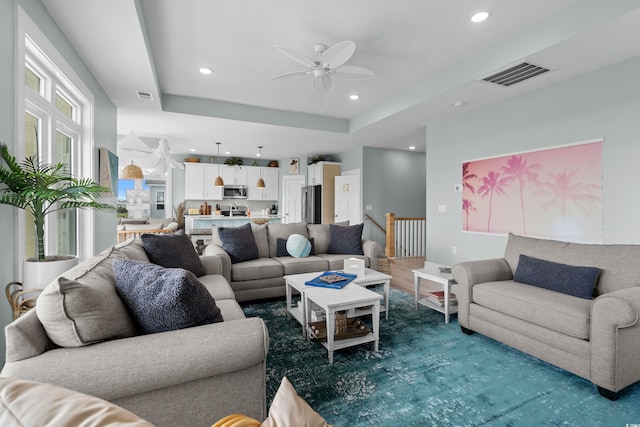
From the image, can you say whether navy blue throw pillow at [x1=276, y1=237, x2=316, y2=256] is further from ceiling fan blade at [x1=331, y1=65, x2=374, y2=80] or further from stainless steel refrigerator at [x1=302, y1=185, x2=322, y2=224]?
stainless steel refrigerator at [x1=302, y1=185, x2=322, y2=224]

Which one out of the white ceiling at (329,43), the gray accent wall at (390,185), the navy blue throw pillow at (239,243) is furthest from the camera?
the gray accent wall at (390,185)

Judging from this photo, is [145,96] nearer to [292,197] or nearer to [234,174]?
[234,174]

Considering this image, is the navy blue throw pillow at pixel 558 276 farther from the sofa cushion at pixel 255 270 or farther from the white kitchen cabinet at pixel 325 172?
the white kitchen cabinet at pixel 325 172

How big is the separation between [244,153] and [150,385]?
7519mm

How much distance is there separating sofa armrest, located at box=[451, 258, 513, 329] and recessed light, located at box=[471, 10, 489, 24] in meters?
2.19

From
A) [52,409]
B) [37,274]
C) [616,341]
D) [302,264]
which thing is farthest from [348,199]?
[52,409]

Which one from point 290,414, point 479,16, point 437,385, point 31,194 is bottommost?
point 437,385

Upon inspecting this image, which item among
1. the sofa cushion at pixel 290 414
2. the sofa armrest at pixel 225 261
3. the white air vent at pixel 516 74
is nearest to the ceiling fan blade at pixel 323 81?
the white air vent at pixel 516 74

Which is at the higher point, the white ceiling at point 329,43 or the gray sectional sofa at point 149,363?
the white ceiling at point 329,43

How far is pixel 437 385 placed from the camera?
1.97m

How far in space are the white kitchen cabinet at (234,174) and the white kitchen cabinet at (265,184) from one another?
0.14 meters

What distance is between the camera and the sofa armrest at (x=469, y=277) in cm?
273

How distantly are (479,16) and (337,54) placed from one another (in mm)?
1288

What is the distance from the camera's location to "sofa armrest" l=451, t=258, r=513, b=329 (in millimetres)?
2727
